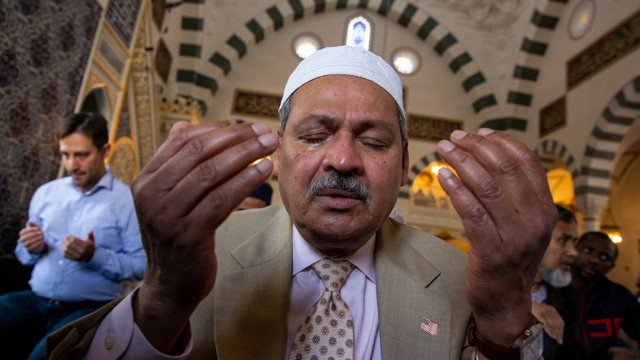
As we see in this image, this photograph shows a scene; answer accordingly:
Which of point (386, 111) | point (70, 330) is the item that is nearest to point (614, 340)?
point (386, 111)

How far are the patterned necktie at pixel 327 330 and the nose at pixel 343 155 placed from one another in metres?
0.31

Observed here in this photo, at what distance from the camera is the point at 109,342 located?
0.87 metres

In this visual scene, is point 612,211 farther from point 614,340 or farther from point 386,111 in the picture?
point 386,111

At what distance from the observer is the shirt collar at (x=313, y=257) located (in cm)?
122

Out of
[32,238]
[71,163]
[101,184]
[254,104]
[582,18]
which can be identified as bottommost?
[32,238]

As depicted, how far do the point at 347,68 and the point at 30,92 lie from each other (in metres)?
2.47

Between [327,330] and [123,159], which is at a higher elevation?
[123,159]

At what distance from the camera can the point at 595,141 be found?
809 centimetres

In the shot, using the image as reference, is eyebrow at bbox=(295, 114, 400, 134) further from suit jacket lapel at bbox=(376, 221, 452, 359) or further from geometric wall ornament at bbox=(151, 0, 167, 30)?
geometric wall ornament at bbox=(151, 0, 167, 30)

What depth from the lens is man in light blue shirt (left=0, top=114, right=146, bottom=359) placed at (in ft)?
7.09

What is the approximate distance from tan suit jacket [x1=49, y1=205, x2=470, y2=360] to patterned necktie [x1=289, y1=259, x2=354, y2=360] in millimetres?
59

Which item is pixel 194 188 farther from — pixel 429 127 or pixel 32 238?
pixel 429 127

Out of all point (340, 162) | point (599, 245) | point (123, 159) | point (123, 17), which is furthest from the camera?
point (123, 159)

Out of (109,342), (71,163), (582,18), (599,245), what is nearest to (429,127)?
(582,18)
